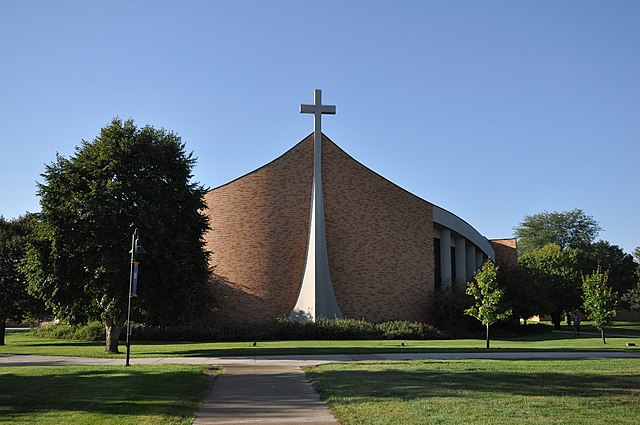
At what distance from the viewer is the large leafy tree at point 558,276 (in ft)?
215

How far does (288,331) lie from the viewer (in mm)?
37969

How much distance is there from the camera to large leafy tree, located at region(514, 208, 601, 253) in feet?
327

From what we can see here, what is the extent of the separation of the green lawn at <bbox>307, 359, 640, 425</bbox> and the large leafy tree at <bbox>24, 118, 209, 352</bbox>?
1104cm

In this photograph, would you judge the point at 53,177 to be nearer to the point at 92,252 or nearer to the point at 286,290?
the point at 92,252

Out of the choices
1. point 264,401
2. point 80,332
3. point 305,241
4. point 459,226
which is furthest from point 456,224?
point 264,401

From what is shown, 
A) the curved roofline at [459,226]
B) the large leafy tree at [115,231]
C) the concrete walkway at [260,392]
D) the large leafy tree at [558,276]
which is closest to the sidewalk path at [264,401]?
the concrete walkway at [260,392]

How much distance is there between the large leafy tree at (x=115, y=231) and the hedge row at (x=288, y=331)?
1077cm

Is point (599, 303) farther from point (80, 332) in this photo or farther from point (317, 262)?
point (80, 332)

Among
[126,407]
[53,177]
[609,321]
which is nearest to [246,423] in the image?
[126,407]

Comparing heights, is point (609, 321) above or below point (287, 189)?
below

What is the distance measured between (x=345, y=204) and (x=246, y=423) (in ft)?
117

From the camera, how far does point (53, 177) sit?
1049 inches

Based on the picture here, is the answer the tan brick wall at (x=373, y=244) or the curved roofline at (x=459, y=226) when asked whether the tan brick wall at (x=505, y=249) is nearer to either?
the curved roofline at (x=459, y=226)

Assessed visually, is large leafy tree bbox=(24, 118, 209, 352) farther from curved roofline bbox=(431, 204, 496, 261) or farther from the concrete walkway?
curved roofline bbox=(431, 204, 496, 261)
